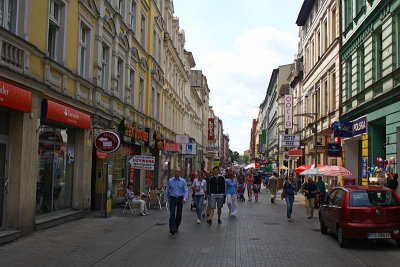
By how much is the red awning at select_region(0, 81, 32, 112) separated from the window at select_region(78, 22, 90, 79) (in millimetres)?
4933

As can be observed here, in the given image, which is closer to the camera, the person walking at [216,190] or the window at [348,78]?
the person walking at [216,190]

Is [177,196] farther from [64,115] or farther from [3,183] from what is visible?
[3,183]

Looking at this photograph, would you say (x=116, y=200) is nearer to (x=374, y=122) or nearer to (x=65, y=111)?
Result: (x=65, y=111)

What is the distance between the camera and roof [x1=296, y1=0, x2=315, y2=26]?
31.8 meters

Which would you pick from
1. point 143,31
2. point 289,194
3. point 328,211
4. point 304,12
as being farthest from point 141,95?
point 304,12

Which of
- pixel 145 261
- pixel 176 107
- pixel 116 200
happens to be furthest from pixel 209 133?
pixel 145 261

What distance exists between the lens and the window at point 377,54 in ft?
56.0

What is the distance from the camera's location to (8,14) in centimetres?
961

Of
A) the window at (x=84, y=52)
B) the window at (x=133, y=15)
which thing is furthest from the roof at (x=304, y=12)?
the window at (x=84, y=52)

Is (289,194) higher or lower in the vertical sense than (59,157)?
lower

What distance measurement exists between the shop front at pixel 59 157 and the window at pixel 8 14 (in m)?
2.08

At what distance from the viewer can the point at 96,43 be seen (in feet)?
50.9

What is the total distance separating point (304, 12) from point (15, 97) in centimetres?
2926

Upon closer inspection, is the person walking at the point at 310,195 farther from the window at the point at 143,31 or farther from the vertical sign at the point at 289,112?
the vertical sign at the point at 289,112
